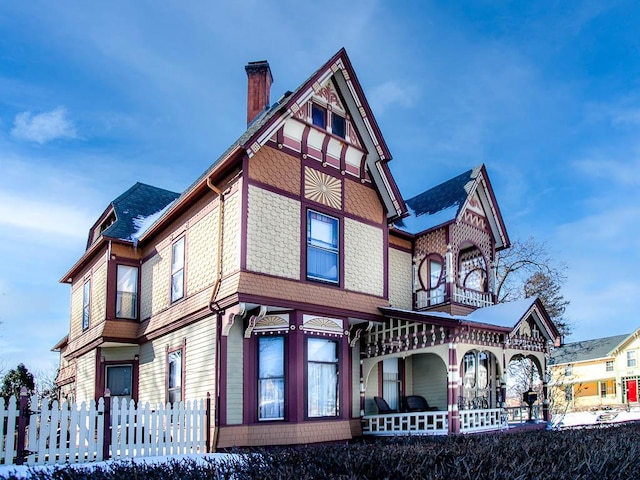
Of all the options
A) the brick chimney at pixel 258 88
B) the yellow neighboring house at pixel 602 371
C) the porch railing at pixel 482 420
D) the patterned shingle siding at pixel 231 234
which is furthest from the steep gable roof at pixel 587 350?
the patterned shingle siding at pixel 231 234

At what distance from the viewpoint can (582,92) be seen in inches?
695

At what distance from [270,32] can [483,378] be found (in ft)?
40.5

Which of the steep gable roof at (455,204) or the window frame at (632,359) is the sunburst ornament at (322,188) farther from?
the window frame at (632,359)

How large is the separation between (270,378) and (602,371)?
50.5 metres

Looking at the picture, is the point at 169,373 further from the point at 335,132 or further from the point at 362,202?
the point at 335,132

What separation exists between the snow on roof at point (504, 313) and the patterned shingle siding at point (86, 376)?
12.0 meters

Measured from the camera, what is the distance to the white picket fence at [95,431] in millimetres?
10398

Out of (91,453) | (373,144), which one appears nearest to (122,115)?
(373,144)

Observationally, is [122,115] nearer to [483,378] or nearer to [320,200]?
[320,200]

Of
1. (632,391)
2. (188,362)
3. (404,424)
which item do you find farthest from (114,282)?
(632,391)

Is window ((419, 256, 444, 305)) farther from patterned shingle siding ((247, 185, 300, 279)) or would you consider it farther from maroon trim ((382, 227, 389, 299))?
patterned shingle siding ((247, 185, 300, 279))

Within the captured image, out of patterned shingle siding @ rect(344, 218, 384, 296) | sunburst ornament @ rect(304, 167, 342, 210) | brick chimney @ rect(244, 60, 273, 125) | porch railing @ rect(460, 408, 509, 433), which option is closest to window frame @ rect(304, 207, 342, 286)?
patterned shingle siding @ rect(344, 218, 384, 296)

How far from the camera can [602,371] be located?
55.2m

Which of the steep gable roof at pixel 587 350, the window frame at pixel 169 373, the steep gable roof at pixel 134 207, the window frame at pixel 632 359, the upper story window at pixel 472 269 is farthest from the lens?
the steep gable roof at pixel 587 350
